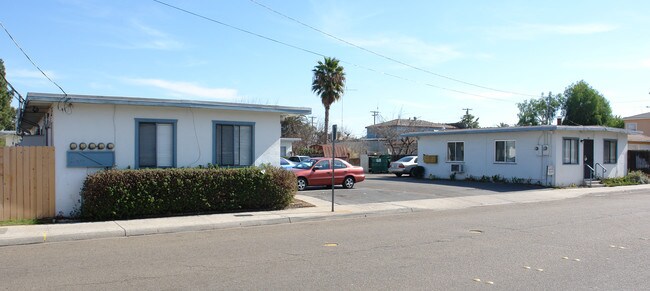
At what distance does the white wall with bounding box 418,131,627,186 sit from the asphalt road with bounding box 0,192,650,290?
1160 cm

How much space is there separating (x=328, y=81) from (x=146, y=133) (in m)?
27.8

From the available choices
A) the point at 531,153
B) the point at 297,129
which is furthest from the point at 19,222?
the point at 297,129

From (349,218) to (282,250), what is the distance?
5052mm

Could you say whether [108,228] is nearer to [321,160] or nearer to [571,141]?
[321,160]

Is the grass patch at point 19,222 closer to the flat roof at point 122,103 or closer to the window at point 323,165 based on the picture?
the flat roof at point 122,103

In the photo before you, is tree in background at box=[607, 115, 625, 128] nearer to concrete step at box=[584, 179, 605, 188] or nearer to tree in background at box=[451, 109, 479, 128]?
tree in background at box=[451, 109, 479, 128]

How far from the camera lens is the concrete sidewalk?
10383 millimetres

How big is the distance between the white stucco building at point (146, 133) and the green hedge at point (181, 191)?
0.89 metres

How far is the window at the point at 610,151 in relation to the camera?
26734mm

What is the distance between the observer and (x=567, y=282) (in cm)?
651

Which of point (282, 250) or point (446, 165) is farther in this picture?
point (446, 165)

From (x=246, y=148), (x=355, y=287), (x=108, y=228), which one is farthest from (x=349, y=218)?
(x=355, y=287)

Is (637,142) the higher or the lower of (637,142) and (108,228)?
the higher

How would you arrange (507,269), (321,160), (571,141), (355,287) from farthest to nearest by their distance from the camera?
(571,141), (321,160), (507,269), (355,287)
